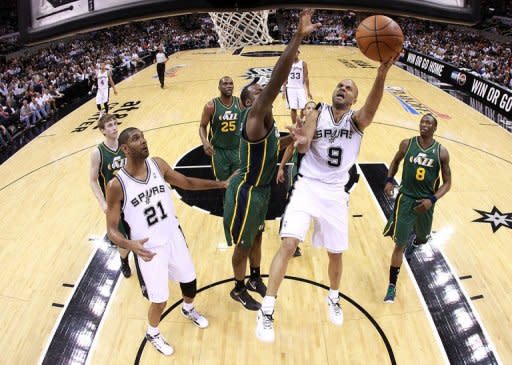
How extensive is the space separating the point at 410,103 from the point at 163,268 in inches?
400

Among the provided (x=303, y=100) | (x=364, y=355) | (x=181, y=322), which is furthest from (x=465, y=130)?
(x=181, y=322)

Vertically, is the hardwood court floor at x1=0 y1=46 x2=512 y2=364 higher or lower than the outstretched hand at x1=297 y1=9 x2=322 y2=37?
lower

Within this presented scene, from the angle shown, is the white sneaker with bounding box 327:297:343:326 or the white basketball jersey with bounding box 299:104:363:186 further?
the white sneaker with bounding box 327:297:343:326

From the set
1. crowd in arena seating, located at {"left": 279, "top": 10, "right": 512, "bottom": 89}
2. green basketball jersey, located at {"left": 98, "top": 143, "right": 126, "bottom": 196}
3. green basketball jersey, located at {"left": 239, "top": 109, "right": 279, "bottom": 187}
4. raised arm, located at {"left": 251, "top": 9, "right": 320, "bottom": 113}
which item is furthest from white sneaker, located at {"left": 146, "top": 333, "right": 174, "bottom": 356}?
crowd in arena seating, located at {"left": 279, "top": 10, "right": 512, "bottom": 89}

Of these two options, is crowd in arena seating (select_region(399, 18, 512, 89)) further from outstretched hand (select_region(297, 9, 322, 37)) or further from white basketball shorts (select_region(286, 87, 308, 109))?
outstretched hand (select_region(297, 9, 322, 37))

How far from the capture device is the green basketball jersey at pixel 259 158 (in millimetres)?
3352

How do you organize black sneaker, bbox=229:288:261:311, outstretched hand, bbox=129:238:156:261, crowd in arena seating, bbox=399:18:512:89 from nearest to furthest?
outstretched hand, bbox=129:238:156:261
black sneaker, bbox=229:288:261:311
crowd in arena seating, bbox=399:18:512:89

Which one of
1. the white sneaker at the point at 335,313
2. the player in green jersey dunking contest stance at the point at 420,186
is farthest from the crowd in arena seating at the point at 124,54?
the white sneaker at the point at 335,313

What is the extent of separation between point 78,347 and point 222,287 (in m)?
1.48

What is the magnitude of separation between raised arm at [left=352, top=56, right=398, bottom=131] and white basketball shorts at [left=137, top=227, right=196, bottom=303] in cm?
167

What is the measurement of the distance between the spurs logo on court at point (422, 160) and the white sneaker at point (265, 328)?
214 centimetres

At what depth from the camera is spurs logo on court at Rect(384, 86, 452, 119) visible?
10.8m

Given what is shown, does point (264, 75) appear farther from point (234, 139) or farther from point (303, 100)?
point (234, 139)

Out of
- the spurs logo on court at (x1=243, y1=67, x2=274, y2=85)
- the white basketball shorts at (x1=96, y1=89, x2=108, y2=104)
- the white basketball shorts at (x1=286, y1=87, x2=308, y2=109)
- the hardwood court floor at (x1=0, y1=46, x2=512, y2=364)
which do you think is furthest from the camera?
the spurs logo on court at (x1=243, y1=67, x2=274, y2=85)
